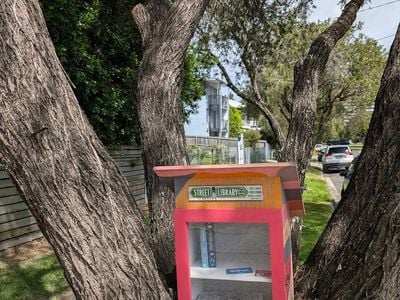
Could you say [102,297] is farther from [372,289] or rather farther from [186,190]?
[372,289]

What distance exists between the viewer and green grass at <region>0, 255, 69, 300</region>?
4859 mm

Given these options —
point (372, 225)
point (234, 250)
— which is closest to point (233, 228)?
point (234, 250)

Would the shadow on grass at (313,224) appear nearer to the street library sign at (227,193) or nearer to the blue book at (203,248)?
the blue book at (203,248)

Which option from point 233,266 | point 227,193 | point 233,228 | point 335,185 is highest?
point 227,193

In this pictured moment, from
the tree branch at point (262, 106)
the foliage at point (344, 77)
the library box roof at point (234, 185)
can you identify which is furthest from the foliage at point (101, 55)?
the foliage at point (344, 77)

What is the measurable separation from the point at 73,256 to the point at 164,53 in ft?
6.31

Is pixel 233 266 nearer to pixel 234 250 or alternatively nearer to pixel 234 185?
pixel 234 250

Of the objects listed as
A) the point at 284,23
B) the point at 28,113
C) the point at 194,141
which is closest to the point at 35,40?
the point at 28,113

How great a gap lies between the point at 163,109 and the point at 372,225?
1844mm

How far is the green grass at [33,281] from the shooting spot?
486 cm

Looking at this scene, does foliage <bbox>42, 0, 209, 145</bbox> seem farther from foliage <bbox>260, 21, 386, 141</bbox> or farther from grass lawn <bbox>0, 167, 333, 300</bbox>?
foliage <bbox>260, 21, 386, 141</bbox>

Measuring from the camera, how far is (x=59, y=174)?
2152mm

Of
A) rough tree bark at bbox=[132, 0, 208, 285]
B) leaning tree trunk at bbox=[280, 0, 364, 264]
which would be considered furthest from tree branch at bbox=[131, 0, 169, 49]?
leaning tree trunk at bbox=[280, 0, 364, 264]

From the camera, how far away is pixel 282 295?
7.36 feet
